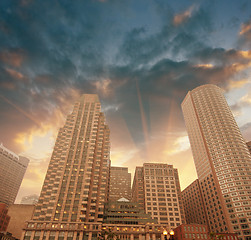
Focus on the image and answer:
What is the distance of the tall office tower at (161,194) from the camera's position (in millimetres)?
160375

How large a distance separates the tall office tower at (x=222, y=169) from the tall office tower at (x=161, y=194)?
28348mm

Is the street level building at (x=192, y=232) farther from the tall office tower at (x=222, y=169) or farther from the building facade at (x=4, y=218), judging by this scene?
the building facade at (x=4, y=218)

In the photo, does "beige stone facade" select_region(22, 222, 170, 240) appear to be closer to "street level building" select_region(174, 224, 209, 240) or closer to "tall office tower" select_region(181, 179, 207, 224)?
"street level building" select_region(174, 224, 209, 240)

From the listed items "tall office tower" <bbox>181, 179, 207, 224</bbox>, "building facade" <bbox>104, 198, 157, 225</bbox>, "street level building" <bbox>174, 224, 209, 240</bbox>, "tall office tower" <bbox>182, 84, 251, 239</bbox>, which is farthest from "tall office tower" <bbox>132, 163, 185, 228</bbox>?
"street level building" <bbox>174, 224, 209, 240</bbox>

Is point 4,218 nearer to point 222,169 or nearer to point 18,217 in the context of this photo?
point 18,217

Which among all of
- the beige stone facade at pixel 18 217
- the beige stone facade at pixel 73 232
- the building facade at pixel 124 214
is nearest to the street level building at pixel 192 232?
the beige stone facade at pixel 73 232

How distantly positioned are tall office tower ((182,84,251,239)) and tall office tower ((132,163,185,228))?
28348 millimetres

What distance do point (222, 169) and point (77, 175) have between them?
120147 mm

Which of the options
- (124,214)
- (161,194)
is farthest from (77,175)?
(161,194)

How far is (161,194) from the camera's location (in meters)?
174

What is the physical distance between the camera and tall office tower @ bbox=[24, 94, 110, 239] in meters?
123

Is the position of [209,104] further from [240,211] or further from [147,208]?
[147,208]

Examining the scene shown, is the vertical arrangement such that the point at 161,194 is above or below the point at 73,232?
above

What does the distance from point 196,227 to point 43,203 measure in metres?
102
